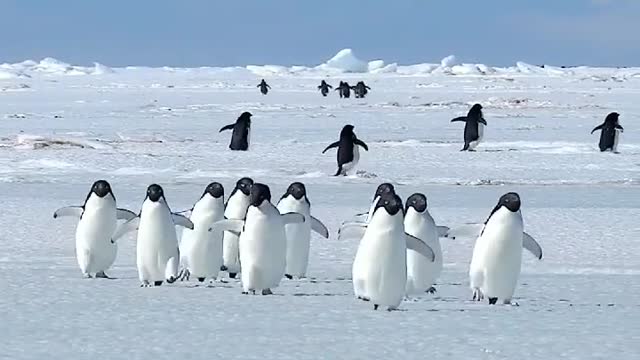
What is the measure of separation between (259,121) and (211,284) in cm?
2012

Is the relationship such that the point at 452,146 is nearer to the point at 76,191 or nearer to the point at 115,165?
the point at 115,165

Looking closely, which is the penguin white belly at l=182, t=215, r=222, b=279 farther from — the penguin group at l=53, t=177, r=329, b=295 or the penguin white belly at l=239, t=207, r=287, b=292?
the penguin white belly at l=239, t=207, r=287, b=292

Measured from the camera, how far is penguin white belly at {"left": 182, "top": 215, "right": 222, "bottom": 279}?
7.14 meters

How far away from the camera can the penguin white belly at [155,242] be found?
6879mm

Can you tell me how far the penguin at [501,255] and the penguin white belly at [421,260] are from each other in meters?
0.37

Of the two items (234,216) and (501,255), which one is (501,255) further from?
(234,216)

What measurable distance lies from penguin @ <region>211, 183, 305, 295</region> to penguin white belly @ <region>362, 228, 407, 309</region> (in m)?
0.72

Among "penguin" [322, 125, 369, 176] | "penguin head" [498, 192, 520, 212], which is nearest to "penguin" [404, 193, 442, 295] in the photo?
"penguin head" [498, 192, 520, 212]

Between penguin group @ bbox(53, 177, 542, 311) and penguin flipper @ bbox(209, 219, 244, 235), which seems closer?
penguin group @ bbox(53, 177, 542, 311)

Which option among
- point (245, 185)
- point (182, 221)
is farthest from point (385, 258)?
point (245, 185)

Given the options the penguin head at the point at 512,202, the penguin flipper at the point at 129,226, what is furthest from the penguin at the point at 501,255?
the penguin flipper at the point at 129,226

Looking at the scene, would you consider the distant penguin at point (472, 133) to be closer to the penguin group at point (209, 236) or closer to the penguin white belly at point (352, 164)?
the penguin white belly at point (352, 164)

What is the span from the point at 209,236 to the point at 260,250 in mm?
717

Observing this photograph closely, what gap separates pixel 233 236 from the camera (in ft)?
24.6
